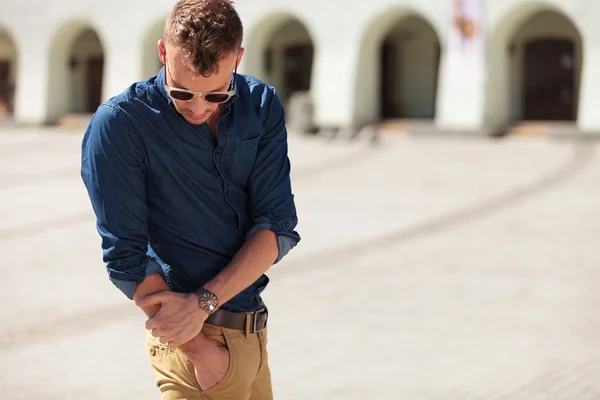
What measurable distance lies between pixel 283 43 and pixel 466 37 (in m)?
8.05

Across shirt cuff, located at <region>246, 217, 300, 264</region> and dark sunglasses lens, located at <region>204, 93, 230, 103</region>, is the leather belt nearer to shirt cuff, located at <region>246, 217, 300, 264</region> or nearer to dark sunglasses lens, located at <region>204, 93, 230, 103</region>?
shirt cuff, located at <region>246, 217, 300, 264</region>

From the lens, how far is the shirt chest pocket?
2154 mm

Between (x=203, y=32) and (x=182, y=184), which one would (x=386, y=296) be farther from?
(x=203, y=32)

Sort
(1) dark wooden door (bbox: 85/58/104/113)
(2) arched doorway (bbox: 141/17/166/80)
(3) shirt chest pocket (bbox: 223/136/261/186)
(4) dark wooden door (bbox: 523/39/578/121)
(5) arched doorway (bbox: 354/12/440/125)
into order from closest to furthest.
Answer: (3) shirt chest pocket (bbox: 223/136/261/186) → (4) dark wooden door (bbox: 523/39/578/121) → (5) arched doorway (bbox: 354/12/440/125) → (2) arched doorway (bbox: 141/17/166/80) → (1) dark wooden door (bbox: 85/58/104/113)

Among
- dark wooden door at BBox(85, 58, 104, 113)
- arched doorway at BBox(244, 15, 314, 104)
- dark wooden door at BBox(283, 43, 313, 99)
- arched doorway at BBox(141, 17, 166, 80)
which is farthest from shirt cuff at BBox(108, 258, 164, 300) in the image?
dark wooden door at BBox(85, 58, 104, 113)

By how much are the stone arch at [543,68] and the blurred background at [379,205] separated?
0.18ft

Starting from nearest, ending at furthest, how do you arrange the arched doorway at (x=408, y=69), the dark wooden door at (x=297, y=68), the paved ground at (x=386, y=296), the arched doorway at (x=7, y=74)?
the paved ground at (x=386, y=296) < the arched doorway at (x=408, y=69) < the dark wooden door at (x=297, y=68) < the arched doorway at (x=7, y=74)

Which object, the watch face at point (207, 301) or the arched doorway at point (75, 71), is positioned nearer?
the watch face at point (207, 301)

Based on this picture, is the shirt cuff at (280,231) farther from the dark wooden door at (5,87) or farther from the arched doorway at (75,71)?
the dark wooden door at (5,87)

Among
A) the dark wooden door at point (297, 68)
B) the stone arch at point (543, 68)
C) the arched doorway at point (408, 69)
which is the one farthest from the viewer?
the dark wooden door at point (297, 68)

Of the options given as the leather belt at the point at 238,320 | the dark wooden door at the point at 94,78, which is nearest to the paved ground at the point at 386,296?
the leather belt at the point at 238,320

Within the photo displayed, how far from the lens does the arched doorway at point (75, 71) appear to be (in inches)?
1070

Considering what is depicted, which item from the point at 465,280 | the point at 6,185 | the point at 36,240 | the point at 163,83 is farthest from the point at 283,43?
the point at 163,83

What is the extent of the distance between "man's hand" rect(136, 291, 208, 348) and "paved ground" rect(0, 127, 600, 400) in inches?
103
